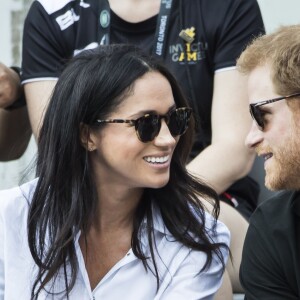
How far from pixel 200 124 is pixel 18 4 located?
5.45 ft

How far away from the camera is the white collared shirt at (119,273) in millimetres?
2746

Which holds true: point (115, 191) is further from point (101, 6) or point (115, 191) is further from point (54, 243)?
point (101, 6)

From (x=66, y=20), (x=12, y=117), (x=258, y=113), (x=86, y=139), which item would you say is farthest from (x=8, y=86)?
(x=258, y=113)

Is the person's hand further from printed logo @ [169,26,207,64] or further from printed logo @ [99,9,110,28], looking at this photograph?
printed logo @ [169,26,207,64]

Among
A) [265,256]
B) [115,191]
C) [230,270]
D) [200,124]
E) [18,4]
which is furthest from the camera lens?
[18,4]

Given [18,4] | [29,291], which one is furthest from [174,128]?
[18,4]

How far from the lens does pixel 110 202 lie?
2.87 m

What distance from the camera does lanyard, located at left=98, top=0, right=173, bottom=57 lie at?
3568mm

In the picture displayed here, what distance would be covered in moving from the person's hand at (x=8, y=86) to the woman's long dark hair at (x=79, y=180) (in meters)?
0.90

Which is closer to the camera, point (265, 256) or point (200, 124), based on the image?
point (265, 256)

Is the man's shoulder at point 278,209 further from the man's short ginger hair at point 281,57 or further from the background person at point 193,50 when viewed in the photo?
the background person at point 193,50

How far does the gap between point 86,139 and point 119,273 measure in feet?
1.54

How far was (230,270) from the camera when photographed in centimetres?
325

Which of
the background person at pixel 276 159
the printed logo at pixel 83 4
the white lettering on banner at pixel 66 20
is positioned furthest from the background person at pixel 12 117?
the background person at pixel 276 159
